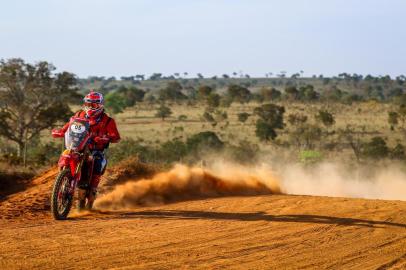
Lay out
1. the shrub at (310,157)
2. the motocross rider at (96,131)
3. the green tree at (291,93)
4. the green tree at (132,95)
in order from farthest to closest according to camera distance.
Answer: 1. the green tree at (291,93)
2. the green tree at (132,95)
3. the shrub at (310,157)
4. the motocross rider at (96,131)

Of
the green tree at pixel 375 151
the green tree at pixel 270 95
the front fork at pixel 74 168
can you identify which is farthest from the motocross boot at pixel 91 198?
the green tree at pixel 270 95

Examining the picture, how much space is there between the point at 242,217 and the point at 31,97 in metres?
29.2

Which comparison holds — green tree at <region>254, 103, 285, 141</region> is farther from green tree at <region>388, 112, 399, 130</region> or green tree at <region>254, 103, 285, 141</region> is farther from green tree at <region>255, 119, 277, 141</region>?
green tree at <region>388, 112, 399, 130</region>

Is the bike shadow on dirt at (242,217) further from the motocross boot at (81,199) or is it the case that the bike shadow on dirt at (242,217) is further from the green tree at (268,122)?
the green tree at (268,122)

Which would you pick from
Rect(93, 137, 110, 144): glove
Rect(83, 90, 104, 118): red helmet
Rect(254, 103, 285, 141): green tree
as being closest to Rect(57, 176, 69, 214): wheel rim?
Rect(93, 137, 110, 144): glove

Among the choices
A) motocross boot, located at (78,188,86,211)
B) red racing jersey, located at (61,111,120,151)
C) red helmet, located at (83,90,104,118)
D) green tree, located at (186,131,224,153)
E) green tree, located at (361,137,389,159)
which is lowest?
green tree, located at (361,137,389,159)

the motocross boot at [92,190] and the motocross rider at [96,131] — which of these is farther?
the motocross boot at [92,190]

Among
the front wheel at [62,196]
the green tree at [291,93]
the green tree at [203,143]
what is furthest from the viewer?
the green tree at [291,93]

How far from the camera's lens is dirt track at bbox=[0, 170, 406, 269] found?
737 cm

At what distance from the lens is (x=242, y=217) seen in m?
10.5

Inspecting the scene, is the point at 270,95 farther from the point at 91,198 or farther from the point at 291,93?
the point at 91,198

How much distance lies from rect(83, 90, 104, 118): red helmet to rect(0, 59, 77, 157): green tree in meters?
25.7

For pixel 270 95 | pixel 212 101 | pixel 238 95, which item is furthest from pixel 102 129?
pixel 270 95

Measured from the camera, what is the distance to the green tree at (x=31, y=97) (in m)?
36.0
